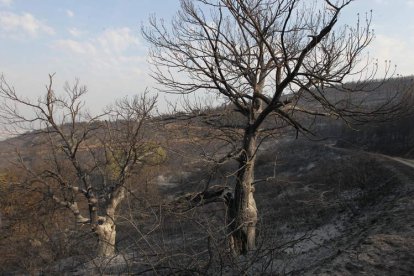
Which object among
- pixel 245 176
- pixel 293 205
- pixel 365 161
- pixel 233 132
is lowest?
pixel 293 205

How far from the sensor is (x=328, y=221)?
54.4ft

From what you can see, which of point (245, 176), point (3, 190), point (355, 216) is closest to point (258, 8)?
point (245, 176)

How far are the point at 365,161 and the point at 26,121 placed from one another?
2008 centimetres

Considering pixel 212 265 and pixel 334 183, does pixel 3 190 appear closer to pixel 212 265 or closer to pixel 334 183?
pixel 212 265

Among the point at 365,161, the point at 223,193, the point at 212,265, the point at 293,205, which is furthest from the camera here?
the point at 365,161

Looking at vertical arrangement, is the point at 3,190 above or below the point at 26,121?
below

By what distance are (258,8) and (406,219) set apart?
5584 mm

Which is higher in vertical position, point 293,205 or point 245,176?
point 245,176

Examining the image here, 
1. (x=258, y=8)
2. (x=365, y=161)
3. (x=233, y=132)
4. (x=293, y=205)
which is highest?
(x=258, y=8)

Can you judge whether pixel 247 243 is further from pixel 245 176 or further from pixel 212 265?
pixel 212 265

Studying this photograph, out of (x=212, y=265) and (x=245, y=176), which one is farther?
(x=245, y=176)

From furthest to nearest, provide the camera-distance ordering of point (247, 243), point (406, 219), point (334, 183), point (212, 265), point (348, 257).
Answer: point (334, 183), point (247, 243), point (406, 219), point (348, 257), point (212, 265)

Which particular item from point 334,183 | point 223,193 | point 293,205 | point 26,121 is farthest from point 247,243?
point 334,183

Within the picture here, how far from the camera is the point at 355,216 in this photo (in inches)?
599
